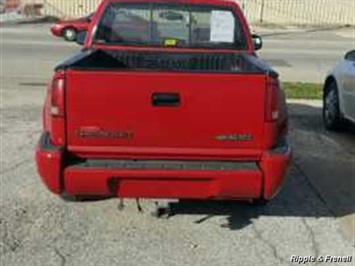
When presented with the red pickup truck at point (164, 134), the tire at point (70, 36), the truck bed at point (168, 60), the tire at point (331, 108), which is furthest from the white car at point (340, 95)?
the red pickup truck at point (164, 134)

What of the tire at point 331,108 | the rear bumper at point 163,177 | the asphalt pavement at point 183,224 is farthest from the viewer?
the tire at point 331,108

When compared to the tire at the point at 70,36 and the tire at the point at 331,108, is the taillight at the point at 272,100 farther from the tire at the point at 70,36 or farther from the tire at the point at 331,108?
the tire at the point at 331,108

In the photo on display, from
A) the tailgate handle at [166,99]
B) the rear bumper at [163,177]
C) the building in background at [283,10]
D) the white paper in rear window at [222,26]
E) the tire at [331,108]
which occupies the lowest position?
the building in background at [283,10]

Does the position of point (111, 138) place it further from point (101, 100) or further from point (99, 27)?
point (99, 27)

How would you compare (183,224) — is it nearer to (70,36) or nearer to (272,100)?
(272,100)

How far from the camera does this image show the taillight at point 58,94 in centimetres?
518

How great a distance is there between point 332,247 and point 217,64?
2058 mm

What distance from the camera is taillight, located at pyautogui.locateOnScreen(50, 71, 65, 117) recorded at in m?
5.18

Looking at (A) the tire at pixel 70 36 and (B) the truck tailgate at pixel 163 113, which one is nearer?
(B) the truck tailgate at pixel 163 113

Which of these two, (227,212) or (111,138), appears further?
(227,212)

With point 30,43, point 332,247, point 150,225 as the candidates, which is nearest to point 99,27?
point 150,225

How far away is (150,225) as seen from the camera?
601 cm

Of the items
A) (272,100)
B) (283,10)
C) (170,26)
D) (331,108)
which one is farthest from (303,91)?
(283,10)

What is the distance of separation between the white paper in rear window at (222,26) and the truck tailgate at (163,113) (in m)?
2.11
